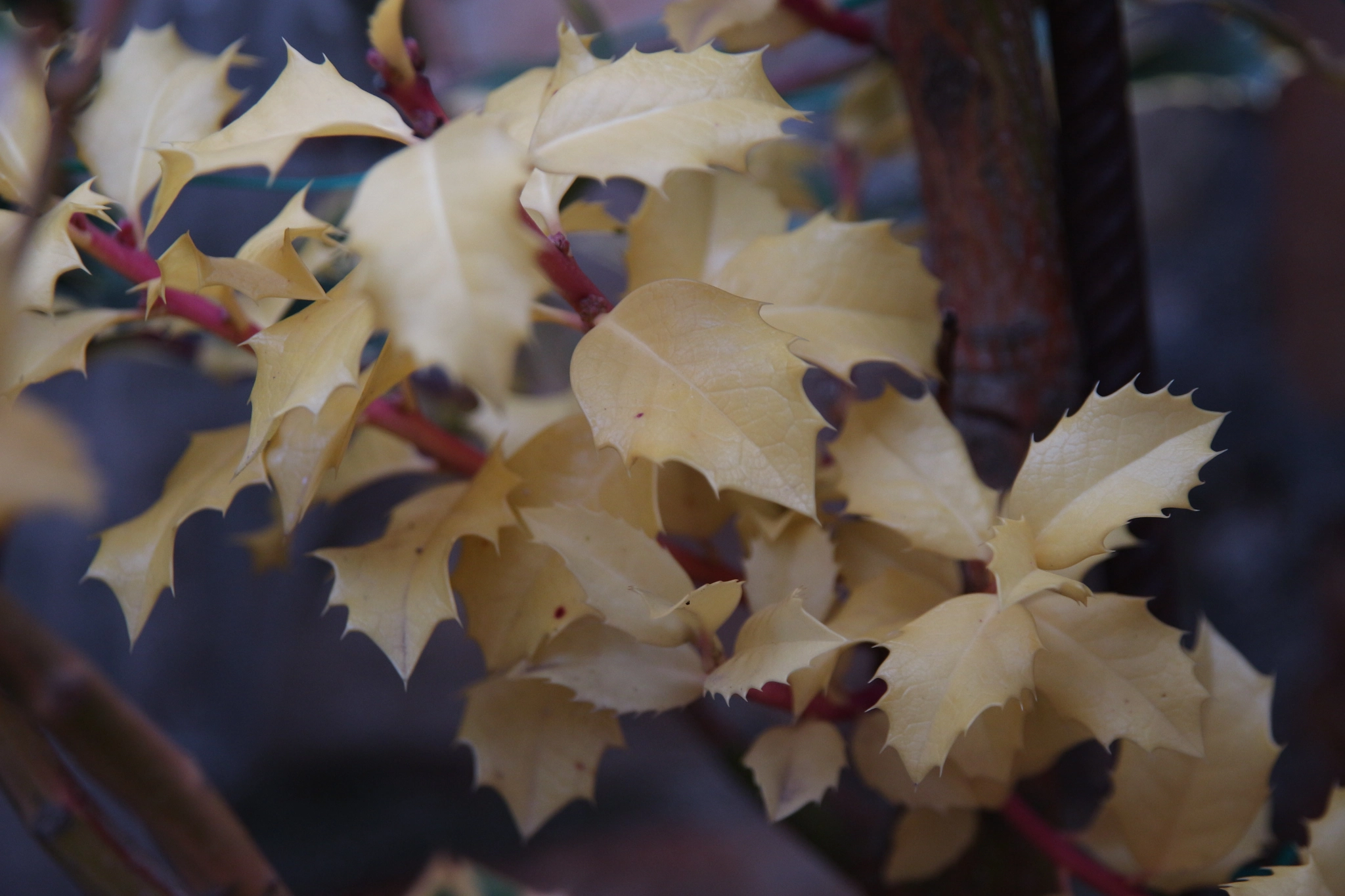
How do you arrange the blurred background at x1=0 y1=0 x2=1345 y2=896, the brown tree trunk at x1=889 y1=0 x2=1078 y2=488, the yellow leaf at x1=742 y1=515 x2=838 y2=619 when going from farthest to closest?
1. the blurred background at x1=0 y1=0 x2=1345 y2=896
2. the brown tree trunk at x1=889 y1=0 x2=1078 y2=488
3. the yellow leaf at x1=742 y1=515 x2=838 y2=619

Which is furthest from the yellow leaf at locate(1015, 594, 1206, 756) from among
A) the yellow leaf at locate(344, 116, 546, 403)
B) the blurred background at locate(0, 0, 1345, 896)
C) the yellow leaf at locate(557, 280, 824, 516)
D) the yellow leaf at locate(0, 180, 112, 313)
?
the blurred background at locate(0, 0, 1345, 896)

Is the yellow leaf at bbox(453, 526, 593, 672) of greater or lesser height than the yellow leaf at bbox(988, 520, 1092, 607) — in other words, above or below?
below

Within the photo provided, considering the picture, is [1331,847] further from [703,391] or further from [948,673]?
[703,391]

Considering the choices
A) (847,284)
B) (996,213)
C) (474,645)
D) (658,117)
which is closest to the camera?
(658,117)

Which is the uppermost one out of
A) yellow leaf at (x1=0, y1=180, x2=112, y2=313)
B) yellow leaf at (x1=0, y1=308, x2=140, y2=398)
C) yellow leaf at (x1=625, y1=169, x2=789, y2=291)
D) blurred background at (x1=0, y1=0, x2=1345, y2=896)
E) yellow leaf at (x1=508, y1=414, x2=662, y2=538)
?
yellow leaf at (x1=0, y1=180, x2=112, y2=313)

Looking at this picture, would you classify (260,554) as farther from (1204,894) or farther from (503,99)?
(1204,894)

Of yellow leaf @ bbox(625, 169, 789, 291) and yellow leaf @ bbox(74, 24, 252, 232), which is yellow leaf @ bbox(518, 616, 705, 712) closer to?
yellow leaf @ bbox(625, 169, 789, 291)

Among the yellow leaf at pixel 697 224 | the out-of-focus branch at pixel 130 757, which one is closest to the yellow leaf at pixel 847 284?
the yellow leaf at pixel 697 224

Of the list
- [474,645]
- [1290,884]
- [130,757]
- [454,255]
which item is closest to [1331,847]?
[1290,884]
